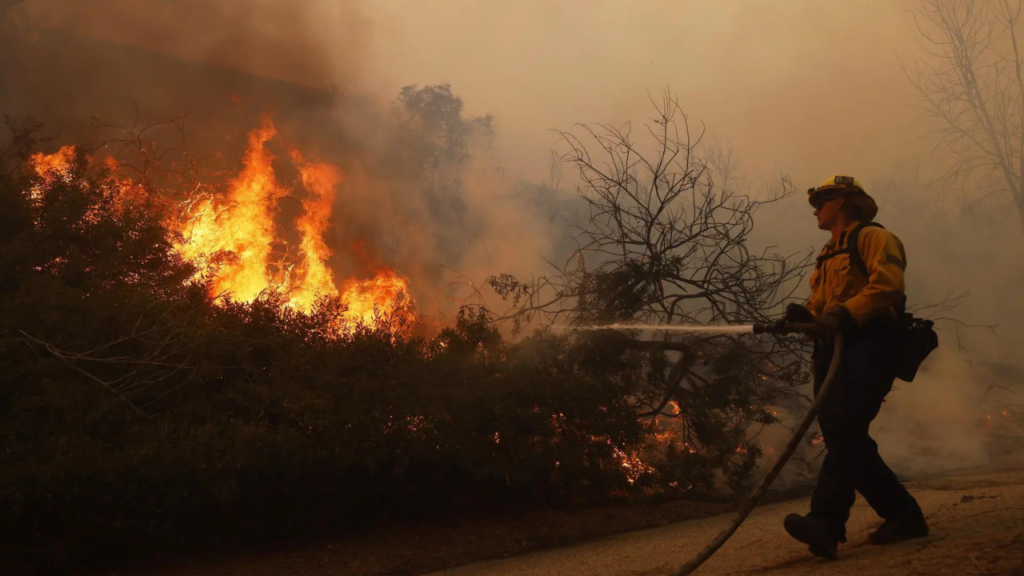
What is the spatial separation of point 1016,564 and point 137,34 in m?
15.1

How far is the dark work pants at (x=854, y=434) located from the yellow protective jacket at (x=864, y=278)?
0.21 metres

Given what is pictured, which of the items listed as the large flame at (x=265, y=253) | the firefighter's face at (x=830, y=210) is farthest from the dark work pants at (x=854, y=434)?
the large flame at (x=265, y=253)

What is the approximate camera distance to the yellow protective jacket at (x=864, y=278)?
132 inches

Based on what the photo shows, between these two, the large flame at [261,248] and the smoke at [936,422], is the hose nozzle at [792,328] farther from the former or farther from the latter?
the smoke at [936,422]

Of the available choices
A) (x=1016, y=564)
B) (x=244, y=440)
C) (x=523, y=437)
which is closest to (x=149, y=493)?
(x=244, y=440)

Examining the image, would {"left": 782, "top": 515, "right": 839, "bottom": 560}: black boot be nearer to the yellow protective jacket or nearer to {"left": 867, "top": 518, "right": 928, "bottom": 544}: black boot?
{"left": 867, "top": 518, "right": 928, "bottom": 544}: black boot

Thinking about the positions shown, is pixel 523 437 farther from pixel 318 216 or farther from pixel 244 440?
pixel 318 216

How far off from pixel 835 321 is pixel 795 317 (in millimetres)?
319

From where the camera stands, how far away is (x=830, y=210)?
3.92 m

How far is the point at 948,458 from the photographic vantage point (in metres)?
10.7

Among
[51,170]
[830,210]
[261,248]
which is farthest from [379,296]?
[830,210]

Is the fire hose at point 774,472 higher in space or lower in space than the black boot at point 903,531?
higher

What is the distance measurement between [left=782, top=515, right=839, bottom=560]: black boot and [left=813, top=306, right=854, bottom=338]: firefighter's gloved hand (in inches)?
37.1

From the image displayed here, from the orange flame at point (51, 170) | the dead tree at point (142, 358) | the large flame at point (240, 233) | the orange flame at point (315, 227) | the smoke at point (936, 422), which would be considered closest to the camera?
the dead tree at point (142, 358)
